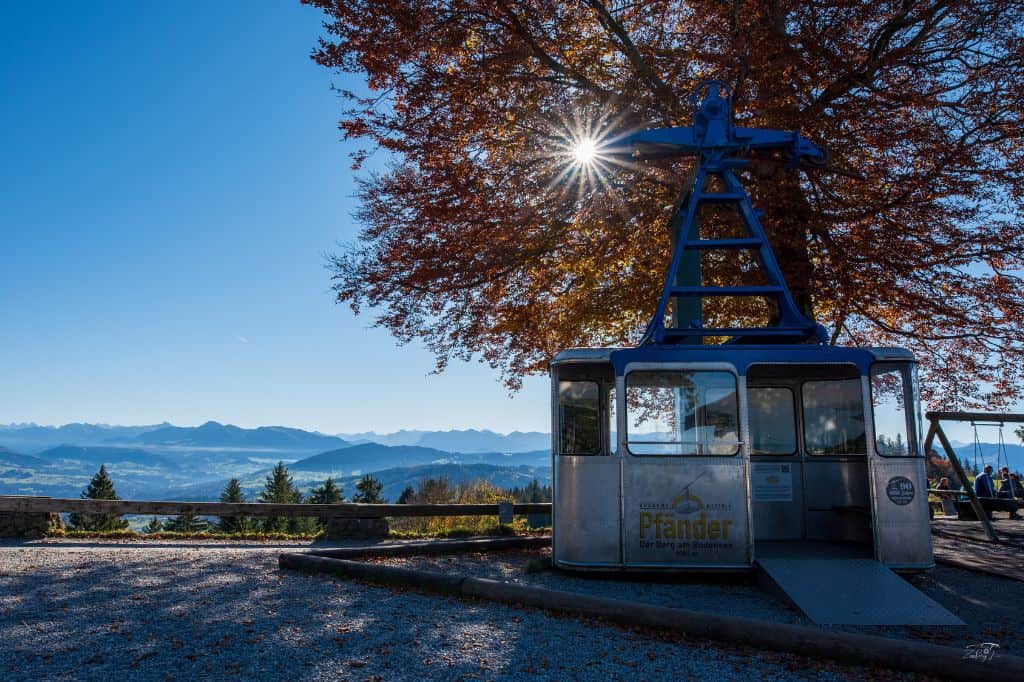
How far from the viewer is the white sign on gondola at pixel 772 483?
11.2m

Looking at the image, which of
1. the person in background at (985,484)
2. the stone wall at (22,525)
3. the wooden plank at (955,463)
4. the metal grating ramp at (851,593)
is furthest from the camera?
the person in background at (985,484)

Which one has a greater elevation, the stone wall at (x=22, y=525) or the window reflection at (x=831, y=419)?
the window reflection at (x=831, y=419)

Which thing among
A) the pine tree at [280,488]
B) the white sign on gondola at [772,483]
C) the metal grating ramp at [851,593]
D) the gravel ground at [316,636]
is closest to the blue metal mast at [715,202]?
the white sign on gondola at [772,483]

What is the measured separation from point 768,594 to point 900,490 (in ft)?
8.04

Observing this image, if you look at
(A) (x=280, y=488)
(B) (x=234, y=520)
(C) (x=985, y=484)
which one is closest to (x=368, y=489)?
(A) (x=280, y=488)

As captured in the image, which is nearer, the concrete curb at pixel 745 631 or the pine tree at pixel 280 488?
the concrete curb at pixel 745 631

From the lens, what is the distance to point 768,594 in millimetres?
8586

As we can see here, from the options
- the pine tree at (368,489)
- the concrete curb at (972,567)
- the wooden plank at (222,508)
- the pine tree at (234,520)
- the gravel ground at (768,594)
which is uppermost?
the wooden plank at (222,508)

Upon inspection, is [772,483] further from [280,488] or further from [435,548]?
[280,488]

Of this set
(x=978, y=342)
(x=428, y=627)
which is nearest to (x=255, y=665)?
(x=428, y=627)

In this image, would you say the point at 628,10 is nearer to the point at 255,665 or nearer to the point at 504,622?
the point at 504,622

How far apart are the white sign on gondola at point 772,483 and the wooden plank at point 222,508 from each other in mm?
6200

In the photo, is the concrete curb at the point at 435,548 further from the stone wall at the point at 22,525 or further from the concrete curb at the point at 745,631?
the stone wall at the point at 22,525

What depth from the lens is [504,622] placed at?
662cm
